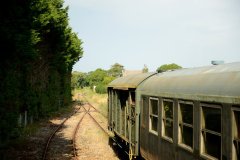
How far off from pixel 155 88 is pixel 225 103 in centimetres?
396

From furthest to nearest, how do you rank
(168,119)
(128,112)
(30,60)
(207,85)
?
(30,60), (128,112), (168,119), (207,85)

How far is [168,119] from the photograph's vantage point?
8461mm

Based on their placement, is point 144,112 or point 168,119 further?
point 144,112

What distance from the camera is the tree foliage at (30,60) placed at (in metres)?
14.7

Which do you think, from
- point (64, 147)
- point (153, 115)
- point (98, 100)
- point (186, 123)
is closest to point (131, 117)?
point (153, 115)

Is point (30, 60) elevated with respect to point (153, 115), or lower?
elevated

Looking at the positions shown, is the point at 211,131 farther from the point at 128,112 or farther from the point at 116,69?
the point at 116,69

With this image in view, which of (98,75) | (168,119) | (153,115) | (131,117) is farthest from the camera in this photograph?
(98,75)

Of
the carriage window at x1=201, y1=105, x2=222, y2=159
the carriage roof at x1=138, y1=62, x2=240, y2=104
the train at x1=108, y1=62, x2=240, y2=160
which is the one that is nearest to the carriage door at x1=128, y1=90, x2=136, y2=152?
the train at x1=108, y1=62, x2=240, y2=160

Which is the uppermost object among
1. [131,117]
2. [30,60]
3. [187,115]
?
[30,60]

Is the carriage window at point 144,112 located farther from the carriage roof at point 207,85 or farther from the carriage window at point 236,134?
the carriage window at point 236,134

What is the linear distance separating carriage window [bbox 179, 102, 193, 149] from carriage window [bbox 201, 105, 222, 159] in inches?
24.5

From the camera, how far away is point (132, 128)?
39.4 feet

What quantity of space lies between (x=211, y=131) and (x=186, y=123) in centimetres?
125
